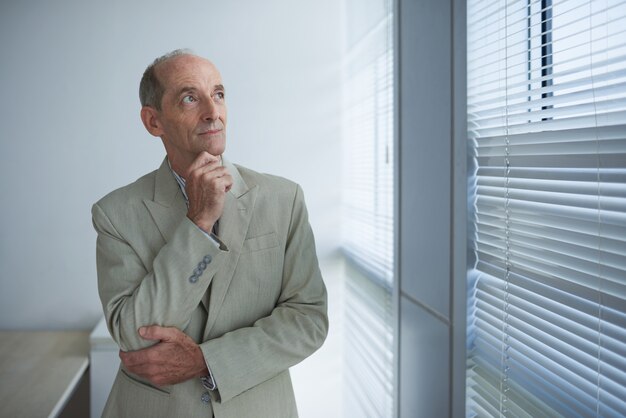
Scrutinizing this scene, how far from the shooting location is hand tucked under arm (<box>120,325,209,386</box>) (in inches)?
49.9

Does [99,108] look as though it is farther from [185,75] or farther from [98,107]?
[185,75]

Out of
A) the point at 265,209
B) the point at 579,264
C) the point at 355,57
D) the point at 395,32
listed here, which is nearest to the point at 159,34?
the point at 355,57

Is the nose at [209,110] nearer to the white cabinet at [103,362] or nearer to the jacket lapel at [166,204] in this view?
the jacket lapel at [166,204]

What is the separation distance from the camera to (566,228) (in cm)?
106

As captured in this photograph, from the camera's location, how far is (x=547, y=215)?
1119 mm

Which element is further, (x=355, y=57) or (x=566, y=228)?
(x=355, y=57)

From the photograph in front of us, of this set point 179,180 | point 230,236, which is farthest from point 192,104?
point 230,236

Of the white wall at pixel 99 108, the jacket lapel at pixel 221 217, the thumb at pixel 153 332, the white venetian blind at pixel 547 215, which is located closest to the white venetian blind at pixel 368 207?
the white wall at pixel 99 108

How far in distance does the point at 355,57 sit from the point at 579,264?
207 centimetres

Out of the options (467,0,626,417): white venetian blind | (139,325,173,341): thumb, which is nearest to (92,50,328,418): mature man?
(139,325,173,341): thumb

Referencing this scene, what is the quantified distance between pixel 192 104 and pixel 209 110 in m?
0.05

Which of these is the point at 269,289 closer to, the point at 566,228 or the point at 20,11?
the point at 566,228

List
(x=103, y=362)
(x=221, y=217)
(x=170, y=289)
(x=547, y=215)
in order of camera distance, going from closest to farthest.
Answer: (x=547, y=215), (x=170, y=289), (x=221, y=217), (x=103, y=362)

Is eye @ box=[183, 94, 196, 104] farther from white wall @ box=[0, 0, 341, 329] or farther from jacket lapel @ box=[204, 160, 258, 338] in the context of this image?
white wall @ box=[0, 0, 341, 329]
